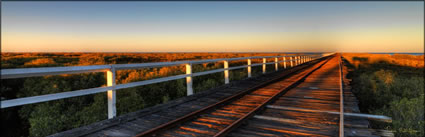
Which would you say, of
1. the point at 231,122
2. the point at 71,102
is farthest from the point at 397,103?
the point at 71,102

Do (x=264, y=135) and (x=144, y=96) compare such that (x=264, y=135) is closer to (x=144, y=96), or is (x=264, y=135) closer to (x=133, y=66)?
(x=133, y=66)

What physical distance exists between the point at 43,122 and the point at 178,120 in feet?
34.0

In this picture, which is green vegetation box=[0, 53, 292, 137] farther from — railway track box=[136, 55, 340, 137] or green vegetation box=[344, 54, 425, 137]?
green vegetation box=[344, 54, 425, 137]

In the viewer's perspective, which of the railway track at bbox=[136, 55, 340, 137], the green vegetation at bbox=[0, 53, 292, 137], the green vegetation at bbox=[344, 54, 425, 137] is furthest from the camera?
the green vegetation at bbox=[0, 53, 292, 137]

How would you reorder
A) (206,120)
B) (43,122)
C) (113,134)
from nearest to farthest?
(113,134), (206,120), (43,122)

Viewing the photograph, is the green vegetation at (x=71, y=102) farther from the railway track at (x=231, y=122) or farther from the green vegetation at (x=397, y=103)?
the green vegetation at (x=397, y=103)

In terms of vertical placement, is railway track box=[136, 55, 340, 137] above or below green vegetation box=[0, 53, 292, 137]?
above

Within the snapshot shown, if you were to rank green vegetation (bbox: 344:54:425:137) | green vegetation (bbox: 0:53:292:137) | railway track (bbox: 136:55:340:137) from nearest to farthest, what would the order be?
railway track (bbox: 136:55:340:137), green vegetation (bbox: 344:54:425:137), green vegetation (bbox: 0:53:292:137)

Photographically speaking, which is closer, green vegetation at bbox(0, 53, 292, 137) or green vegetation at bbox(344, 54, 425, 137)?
green vegetation at bbox(344, 54, 425, 137)

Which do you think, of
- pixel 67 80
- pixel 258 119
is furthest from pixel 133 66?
pixel 67 80

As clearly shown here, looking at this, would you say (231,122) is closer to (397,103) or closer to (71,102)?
(397,103)

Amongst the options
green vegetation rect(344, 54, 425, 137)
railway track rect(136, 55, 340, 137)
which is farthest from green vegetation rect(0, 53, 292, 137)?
green vegetation rect(344, 54, 425, 137)

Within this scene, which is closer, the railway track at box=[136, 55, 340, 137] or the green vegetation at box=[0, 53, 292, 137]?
the railway track at box=[136, 55, 340, 137]

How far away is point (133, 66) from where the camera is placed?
481 cm
